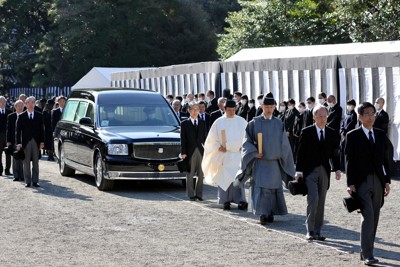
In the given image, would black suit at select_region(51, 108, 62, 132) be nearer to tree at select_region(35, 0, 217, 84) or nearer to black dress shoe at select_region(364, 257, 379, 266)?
black dress shoe at select_region(364, 257, 379, 266)

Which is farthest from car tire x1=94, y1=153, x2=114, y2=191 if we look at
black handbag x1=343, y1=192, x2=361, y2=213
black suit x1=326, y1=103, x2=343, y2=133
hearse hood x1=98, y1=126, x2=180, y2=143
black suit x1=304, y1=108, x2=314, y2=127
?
black handbag x1=343, y1=192, x2=361, y2=213

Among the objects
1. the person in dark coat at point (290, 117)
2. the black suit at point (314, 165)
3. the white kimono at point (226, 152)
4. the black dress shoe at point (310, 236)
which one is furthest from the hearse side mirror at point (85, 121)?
the black dress shoe at point (310, 236)

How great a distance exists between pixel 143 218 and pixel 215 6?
216 feet

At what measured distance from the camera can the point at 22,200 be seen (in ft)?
53.8

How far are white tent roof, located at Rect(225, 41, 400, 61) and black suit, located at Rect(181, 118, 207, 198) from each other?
7.47 meters

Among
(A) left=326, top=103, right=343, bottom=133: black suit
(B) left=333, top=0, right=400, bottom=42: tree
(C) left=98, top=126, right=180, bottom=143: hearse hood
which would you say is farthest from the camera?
(B) left=333, top=0, right=400, bottom=42: tree

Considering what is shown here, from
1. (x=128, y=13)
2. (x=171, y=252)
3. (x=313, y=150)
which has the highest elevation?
(x=128, y=13)

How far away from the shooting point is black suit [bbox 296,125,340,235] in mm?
11703

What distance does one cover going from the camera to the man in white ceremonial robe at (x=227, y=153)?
1502 cm

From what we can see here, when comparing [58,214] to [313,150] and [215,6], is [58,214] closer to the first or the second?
[313,150]

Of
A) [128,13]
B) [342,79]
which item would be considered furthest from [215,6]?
[342,79]

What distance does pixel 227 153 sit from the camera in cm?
1517

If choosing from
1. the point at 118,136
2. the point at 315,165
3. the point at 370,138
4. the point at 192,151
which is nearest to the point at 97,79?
the point at 118,136

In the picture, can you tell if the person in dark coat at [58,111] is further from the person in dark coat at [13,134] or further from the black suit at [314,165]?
the black suit at [314,165]
